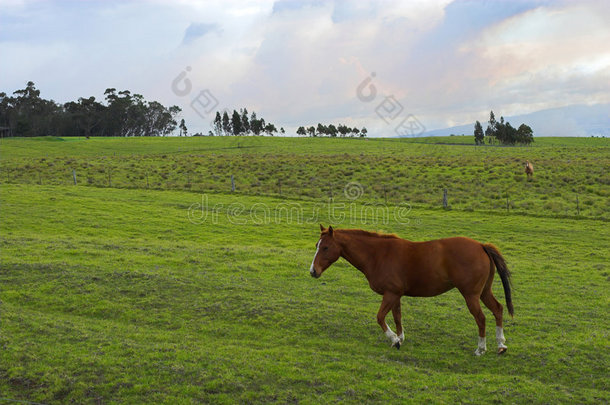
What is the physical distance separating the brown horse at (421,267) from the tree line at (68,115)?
130 m

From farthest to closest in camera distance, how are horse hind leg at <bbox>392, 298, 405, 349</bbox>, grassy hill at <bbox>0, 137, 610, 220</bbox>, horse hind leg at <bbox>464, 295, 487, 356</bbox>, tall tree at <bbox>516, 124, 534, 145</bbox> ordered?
tall tree at <bbox>516, 124, 534, 145</bbox> < grassy hill at <bbox>0, 137, 610, 220</bbox> < horse hind leg at <bbox>392, 298, 405, 349</bbox> < horse hind leg at <bbox>464, 295, 487, 356</bbox>

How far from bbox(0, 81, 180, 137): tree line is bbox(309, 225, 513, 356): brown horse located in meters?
130

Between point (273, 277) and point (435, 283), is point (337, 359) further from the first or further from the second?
point (273, 277)

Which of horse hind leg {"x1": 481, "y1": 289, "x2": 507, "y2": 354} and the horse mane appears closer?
horse hind leg {"x1": 481, "y1": 289, "x2": 507, "y2": 354}

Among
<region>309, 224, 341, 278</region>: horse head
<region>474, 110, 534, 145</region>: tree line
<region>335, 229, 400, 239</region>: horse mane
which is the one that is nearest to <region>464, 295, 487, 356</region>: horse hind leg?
<region>335, 229, 400, 239</region>: horse mane

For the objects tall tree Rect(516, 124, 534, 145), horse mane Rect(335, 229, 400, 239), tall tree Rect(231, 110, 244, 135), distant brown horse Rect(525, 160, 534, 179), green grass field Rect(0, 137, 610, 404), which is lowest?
green grass field Rect(0, 137, 610, 404)

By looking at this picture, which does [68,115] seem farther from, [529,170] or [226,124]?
[529,170]

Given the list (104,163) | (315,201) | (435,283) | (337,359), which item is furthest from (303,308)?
(104,163)

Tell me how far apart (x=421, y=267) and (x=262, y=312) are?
14.1 feet

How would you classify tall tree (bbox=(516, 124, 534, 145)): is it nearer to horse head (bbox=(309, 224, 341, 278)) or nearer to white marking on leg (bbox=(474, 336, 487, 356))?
white marking on leg (bbox=(474, 336, 487, 356))

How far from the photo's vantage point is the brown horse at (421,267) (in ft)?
30.1

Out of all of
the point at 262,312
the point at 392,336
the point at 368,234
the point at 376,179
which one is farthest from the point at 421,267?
the point at 376,179

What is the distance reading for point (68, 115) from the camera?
128750 millimetres

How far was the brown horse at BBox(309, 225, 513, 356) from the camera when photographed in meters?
9.17
